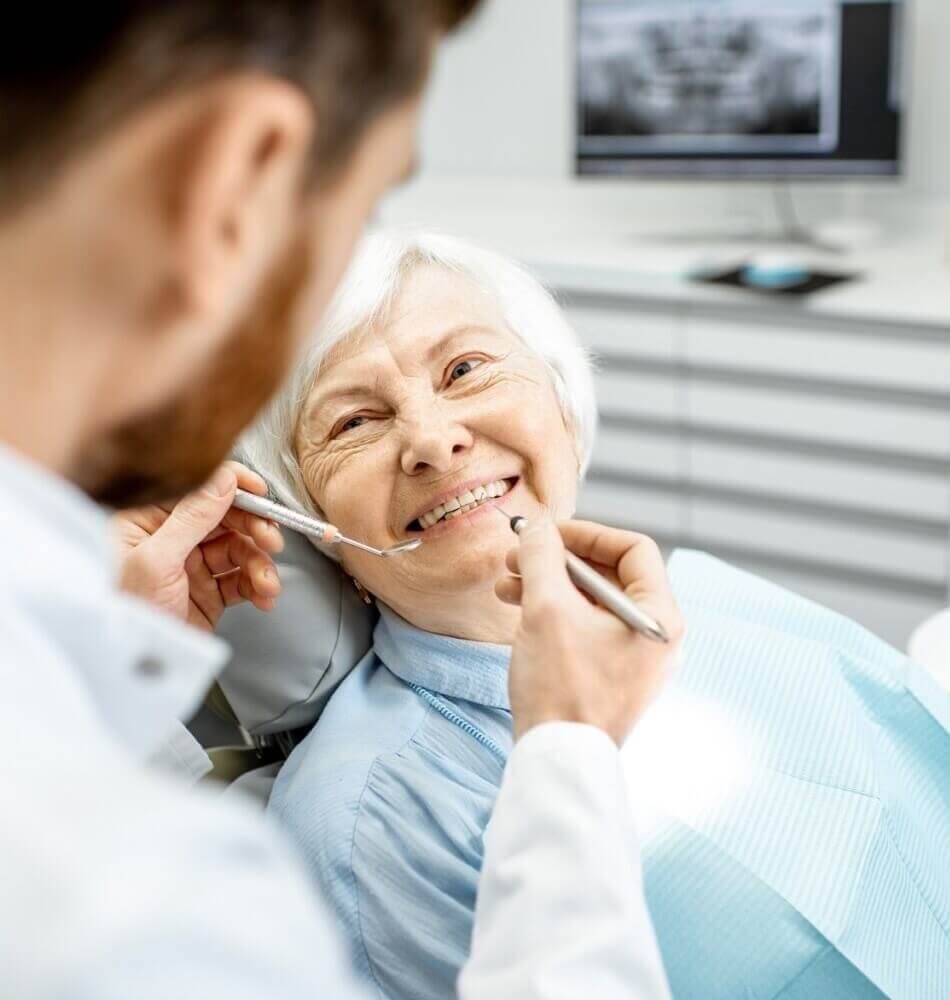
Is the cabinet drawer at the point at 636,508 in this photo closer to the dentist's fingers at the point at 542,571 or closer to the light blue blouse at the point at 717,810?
the light blue blouse at the point at 717,810

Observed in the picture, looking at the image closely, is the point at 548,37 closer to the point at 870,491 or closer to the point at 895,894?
the point at 870,491

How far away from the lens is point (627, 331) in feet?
10.4

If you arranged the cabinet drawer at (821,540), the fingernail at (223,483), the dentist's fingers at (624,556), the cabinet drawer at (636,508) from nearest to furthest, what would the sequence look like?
the dentist's fingers at (624,556) → the fingernail at (223,483) → the cabinet drawer at (821,540) → the cabinet drawer at (636,508)

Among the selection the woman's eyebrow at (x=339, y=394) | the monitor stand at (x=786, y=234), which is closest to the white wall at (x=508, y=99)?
the monitor stand at (x=786, y=234)

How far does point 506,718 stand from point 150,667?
0.69 m

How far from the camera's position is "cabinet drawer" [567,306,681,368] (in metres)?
3.11

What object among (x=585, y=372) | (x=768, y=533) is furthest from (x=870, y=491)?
(x=585, y=372)

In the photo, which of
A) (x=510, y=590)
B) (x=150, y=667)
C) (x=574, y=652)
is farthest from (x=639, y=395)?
(x=150, y=667)

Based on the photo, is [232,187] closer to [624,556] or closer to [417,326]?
[624,556]

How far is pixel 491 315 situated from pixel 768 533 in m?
1.81

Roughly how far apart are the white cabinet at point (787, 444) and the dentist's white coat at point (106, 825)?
2.40 metres

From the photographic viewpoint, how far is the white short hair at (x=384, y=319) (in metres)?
1.38

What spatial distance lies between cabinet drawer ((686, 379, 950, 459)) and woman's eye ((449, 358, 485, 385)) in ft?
5.46

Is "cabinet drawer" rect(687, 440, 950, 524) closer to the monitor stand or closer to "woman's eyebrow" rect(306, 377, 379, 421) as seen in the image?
the monitor stand
